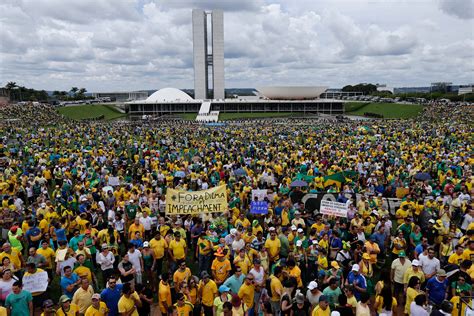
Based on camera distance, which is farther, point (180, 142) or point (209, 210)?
point (180, 142)

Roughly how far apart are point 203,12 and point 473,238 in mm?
95404

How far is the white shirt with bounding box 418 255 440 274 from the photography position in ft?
21.8

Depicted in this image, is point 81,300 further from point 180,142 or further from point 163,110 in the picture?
point 163,110

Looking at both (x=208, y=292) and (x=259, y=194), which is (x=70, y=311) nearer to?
(x=208, y=292)

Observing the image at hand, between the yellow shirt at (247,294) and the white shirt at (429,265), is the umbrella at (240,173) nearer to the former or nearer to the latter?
the white shirt at (429,265)

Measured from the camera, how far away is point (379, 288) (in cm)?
551

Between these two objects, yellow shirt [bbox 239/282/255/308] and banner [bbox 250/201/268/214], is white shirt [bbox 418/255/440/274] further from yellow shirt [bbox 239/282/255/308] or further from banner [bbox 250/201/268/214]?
banner [bbox 250/201/268/214]

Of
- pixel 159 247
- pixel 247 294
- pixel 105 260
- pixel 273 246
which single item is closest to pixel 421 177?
pixel 273 246

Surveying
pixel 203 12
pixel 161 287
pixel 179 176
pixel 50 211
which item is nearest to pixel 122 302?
pixel 161 287

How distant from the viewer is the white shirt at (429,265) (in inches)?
262

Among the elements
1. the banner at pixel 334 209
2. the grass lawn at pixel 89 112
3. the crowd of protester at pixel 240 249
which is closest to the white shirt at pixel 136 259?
the crowd of protester at pixel 240 249

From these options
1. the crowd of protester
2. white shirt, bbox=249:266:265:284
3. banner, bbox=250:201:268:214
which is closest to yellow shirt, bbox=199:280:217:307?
the crowd of protester

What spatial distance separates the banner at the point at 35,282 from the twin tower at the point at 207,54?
93839 millimetres

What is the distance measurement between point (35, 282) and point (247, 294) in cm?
337
